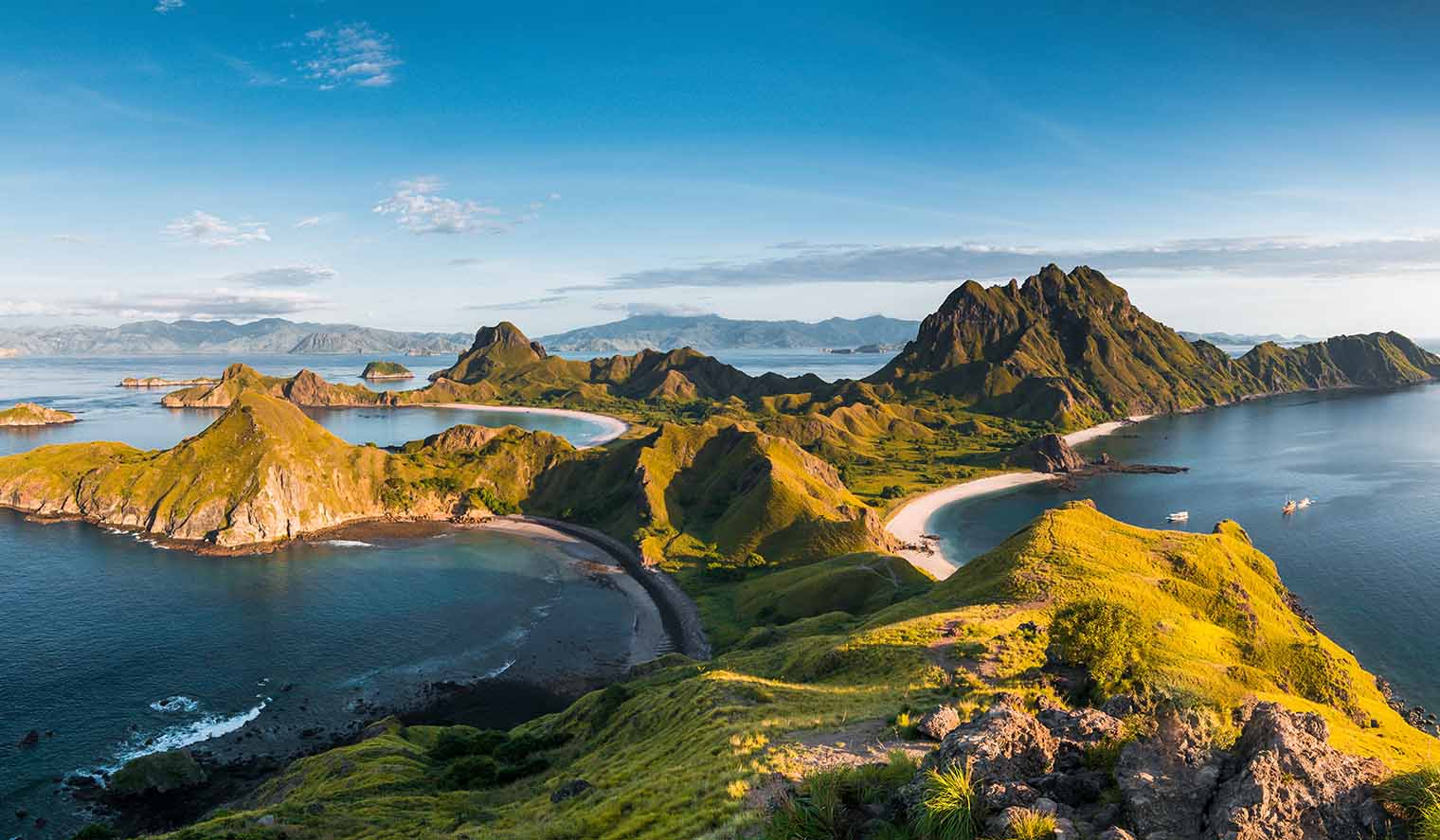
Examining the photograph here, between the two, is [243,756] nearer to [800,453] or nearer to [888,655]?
[888,655]

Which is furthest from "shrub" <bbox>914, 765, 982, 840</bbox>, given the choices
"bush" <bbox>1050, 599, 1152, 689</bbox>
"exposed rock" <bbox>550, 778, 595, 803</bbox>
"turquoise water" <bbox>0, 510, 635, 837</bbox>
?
"turquoise water" <bbox>0, 510, 635, 837</bbox>

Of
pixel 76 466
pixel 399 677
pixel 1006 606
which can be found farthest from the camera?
pixel 76 466

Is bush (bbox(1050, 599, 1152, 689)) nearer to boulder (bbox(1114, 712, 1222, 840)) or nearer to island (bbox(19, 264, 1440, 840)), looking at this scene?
island (bbox(19, 264, 1440, 840))

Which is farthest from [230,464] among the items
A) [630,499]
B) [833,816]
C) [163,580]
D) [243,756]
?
[833,816]

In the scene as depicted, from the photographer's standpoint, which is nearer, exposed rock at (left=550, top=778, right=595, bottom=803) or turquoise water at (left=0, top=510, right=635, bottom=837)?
exposed rock at (left=550, top=778, right=595, bottom=803)

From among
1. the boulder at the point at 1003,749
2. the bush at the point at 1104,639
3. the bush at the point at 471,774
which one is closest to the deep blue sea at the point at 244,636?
the bush at the point at 471,774

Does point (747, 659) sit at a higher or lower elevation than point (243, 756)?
higher
